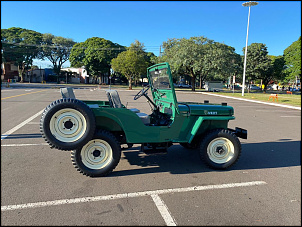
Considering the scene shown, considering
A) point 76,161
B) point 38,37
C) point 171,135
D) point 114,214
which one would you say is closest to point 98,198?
point 114,214

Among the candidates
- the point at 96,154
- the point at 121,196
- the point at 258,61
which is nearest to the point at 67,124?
the point at 96,154

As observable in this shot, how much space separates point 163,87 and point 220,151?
1.68 metres

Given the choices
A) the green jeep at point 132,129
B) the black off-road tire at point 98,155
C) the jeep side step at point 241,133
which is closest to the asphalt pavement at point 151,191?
the black off-road tire at point 98,155

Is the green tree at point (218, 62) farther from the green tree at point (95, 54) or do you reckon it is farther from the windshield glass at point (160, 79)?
the windshield glass at point (160, 79)

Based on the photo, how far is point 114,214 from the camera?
269 cm

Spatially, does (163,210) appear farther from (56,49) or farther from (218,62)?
(56,49)

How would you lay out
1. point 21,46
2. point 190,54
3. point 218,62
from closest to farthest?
point 218,62, point 190,54, point 21,46

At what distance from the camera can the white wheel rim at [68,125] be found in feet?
10.9

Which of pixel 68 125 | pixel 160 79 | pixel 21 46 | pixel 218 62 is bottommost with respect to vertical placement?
pixel 68 125

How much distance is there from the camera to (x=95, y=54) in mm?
51125

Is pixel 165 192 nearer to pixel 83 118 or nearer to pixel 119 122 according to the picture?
pixel 119 122

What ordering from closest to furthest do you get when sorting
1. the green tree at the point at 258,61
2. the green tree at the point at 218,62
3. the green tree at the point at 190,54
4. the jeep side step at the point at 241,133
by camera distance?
the jeep side step at the point at 241,133
the green tree at the point at 218,62
the green tree at the point at 190,54
the green tree at the point at 258,61

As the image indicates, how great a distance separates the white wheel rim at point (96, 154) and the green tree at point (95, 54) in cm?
4991

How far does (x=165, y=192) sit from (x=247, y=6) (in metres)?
26.6
